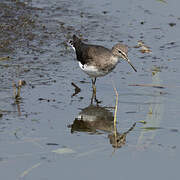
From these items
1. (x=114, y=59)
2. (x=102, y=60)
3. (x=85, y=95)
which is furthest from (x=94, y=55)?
(x=85, y=95)

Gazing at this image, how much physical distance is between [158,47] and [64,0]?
3.94m

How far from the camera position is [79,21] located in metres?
13.0

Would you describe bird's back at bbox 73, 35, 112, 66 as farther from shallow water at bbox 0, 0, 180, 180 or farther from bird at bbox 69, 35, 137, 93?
shallow water at bbox 0, 0, 180, 180

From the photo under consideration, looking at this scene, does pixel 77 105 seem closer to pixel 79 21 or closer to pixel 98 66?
pixel 98 66

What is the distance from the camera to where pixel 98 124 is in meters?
7.73

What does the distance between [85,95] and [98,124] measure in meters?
1.35

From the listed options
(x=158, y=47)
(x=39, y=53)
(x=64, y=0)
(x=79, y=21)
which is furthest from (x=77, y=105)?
(x=64, y=0)

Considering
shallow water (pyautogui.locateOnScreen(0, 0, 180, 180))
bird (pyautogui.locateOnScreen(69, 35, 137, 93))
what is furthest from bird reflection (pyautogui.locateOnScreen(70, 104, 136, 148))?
bird (pyautogui.locateOnScreen(69, 35, 137, 93))

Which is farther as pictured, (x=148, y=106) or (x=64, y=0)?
(x=64, y=0)

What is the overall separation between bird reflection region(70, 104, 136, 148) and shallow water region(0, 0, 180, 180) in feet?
0.06

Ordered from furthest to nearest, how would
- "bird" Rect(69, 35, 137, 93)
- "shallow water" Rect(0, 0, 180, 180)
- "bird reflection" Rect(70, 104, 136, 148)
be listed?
"bird" Rect(69, 35, 137, 93) → "bird reflection" Rect(70, 104, 136, 148) → "shallow water" Rect(0, 0, 180, 180)

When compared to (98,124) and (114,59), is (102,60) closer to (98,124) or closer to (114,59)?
(114,59)

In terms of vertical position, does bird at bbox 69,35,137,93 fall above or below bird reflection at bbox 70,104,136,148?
above

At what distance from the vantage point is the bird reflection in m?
7.19
